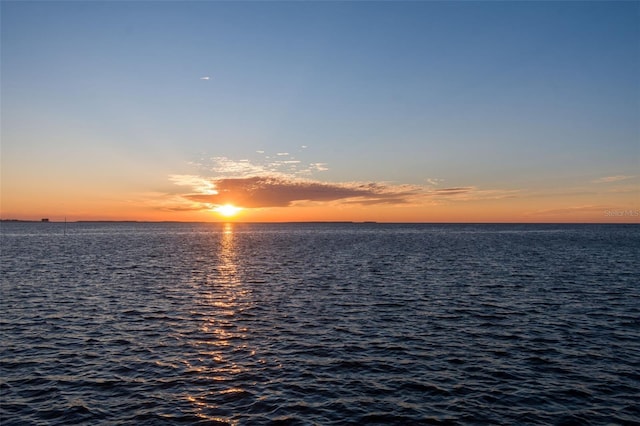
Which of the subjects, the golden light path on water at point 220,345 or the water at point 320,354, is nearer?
the water at point 320,354

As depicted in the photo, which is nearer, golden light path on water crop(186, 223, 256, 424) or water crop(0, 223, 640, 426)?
water crop(0, 223, 640, 426)

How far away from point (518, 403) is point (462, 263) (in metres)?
59.9

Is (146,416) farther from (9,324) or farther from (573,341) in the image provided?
(573,341)

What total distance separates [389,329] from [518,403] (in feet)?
42.7

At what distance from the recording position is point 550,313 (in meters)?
37.1

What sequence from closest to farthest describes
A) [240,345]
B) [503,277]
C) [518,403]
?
[518,403]
[240,345]
[503,277]

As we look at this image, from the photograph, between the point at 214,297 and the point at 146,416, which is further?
the point at 214,297

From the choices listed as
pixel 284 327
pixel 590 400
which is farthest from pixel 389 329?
pixel 590 400

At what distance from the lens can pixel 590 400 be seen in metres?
20.2

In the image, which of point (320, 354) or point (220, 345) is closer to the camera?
point (320, 354)

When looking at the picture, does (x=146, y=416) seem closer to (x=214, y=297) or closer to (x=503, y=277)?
(x=214, y=297)

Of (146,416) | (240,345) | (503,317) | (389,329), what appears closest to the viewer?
(146,416)

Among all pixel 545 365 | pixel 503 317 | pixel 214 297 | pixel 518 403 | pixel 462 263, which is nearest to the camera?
pixel 518 403

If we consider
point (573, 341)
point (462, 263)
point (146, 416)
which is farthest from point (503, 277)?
point (146, 416)
